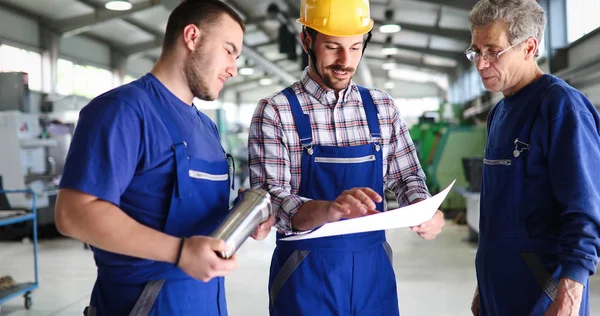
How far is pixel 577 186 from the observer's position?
1461 mm

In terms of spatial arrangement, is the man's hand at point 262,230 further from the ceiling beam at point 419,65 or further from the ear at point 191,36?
the ceiling beam at point 419,65

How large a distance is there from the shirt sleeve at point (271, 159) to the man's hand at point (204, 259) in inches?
21.5

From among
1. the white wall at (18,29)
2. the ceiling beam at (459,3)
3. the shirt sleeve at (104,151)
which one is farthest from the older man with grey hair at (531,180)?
the white wall at (18,29)

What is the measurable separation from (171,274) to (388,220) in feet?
1.86

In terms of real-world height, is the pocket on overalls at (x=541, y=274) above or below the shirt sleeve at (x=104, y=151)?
below

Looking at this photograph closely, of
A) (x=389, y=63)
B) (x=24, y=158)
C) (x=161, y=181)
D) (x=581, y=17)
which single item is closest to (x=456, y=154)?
(x=581, y=17)

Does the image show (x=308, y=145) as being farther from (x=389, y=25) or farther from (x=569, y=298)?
(x=389, y=25)

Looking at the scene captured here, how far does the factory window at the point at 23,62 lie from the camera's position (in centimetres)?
1032

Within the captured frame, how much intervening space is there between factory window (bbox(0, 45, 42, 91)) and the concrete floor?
13.7 ft

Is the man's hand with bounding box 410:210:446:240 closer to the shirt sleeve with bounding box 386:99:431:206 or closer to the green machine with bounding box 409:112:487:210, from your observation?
the shirt sleeve with bounding box 386:99:431:206

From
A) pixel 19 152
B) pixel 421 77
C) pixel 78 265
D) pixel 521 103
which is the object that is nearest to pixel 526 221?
pixel 521 103

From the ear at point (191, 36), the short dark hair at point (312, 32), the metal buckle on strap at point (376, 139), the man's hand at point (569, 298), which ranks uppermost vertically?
the short dark hair at point (312, 32)

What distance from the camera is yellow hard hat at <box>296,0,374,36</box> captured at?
183cm

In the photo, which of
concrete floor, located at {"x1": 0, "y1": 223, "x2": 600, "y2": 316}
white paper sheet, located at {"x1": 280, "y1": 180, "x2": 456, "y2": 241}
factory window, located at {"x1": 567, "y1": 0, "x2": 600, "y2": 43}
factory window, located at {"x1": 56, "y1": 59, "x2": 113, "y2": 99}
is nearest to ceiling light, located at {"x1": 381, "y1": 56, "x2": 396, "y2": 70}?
factory window, located at {"x1": 56, "y1": 59, "x2": 113, "y2": 99}
